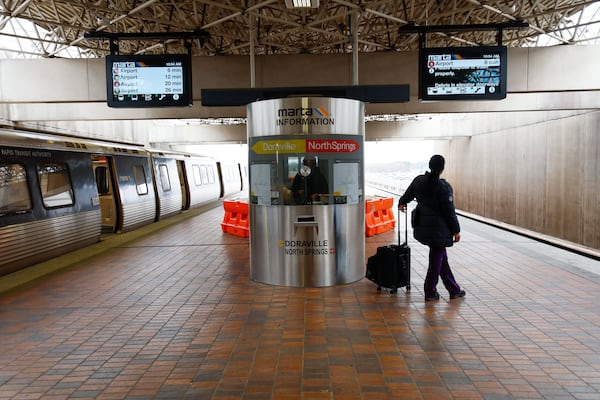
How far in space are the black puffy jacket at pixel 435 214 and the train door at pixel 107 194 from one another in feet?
29.5

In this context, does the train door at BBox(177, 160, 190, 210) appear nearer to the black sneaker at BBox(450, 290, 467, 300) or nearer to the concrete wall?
the black sneaker at BBox(450, 290, 467, 300)

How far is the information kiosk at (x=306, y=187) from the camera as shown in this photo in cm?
632

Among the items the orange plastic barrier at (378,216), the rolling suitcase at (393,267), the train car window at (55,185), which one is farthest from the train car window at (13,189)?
the orange plastic barrier at (378,216)

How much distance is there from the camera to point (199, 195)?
20.4 meters

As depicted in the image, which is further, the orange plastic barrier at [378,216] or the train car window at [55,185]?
the orange plastic barrier at [378,216]

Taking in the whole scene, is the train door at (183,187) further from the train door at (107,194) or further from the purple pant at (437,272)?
the purple pant at (437,272)

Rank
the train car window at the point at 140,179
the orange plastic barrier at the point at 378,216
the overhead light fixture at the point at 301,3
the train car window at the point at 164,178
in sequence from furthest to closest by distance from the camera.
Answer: the train car window at the point at 164,178, the train car window at the point at 140,179, the orange plastic barrier at the point at 378,216, the overhead light fixture at the point at 301,3

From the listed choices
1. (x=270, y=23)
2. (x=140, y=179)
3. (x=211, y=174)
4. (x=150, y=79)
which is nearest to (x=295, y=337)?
(x=150, y=79)

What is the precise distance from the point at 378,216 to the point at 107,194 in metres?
7.67

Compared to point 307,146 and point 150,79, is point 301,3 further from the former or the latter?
point 150,79

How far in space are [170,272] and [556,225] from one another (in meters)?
17.1

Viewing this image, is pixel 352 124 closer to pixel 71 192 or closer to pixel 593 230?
pixel 71 192

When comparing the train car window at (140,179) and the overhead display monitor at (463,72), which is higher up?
the overhead display monitor at (463,72)

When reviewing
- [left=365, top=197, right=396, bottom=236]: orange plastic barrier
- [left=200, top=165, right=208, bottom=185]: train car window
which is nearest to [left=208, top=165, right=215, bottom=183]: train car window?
[left=200, top=165, right=208, bottom=185]: train car window
